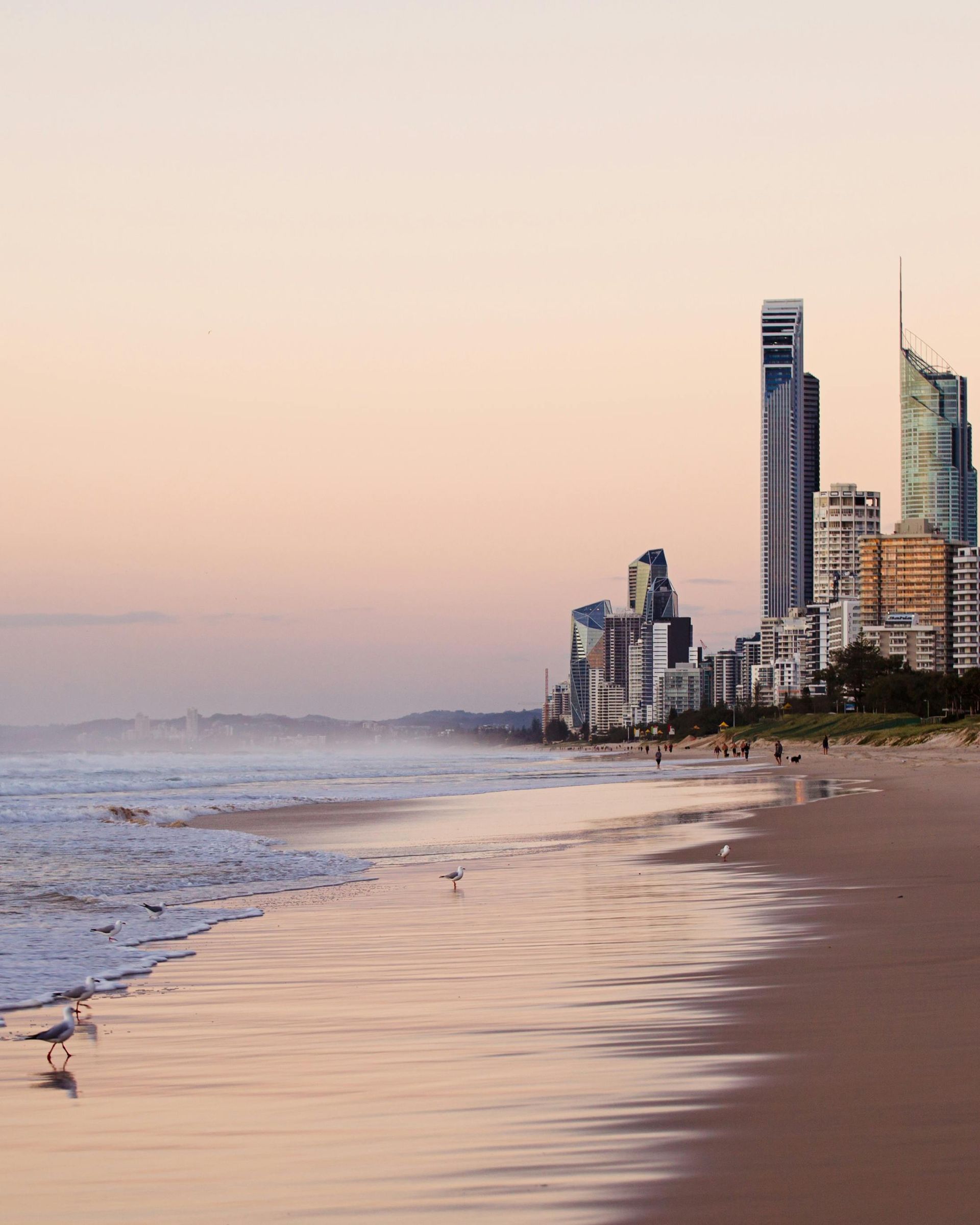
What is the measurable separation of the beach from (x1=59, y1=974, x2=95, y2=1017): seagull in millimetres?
180

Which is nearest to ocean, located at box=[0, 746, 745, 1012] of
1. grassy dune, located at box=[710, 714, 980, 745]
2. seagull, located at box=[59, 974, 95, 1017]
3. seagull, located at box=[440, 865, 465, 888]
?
seagull, located at box=[59, 974, 95, 1017]

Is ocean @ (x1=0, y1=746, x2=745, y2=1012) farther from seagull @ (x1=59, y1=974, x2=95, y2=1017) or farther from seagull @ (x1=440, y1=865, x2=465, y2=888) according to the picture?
seagull @ (x1=440, y1=865, x2=465, y2=888)

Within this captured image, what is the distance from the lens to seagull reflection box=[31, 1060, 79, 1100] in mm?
6484

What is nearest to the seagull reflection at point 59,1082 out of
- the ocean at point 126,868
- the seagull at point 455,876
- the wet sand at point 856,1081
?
the ocean at point 126,868

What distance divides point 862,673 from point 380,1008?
15822 cm

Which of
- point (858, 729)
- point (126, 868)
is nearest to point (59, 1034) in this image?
point (126, 868)

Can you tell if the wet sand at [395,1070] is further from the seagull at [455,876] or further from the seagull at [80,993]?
the seagull at [455,876]

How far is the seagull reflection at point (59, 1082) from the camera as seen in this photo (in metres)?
6.48

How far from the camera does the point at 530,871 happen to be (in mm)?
17750

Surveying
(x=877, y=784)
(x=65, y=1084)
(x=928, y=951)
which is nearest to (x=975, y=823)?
(x=928, y=951)

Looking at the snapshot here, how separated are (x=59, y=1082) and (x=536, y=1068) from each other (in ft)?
7.96

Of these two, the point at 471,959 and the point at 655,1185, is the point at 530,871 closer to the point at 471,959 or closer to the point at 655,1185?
the point at 471,959

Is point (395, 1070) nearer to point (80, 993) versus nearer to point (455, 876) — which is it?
point (80, 993)

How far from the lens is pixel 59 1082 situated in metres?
6.69
